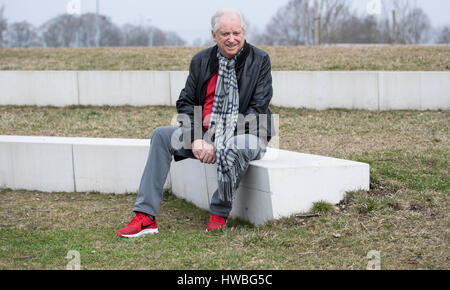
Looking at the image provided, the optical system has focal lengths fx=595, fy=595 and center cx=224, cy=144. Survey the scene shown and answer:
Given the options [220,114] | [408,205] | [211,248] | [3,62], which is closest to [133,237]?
[211,248]

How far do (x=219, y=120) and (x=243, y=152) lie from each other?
0.31 meters

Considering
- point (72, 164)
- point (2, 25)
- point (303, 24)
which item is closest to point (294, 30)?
point (303, 24)

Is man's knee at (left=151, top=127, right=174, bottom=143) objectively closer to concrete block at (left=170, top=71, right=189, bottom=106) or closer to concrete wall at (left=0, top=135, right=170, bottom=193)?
concrete wall at (left=0, top=135, right=170, bottom=193)

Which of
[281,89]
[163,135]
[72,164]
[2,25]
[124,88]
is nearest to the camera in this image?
[163,135]

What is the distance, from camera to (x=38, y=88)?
32.9 ft

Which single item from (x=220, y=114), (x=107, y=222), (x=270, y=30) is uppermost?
(x=270, y=30)

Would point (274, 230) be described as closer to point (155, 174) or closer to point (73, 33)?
point (155, 174)

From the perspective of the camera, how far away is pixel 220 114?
432 centimetres

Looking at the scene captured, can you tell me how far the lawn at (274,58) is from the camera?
428 inches

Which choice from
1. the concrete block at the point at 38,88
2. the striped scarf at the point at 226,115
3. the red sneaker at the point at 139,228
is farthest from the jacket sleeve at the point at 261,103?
the concrete block at the point at 38,88
